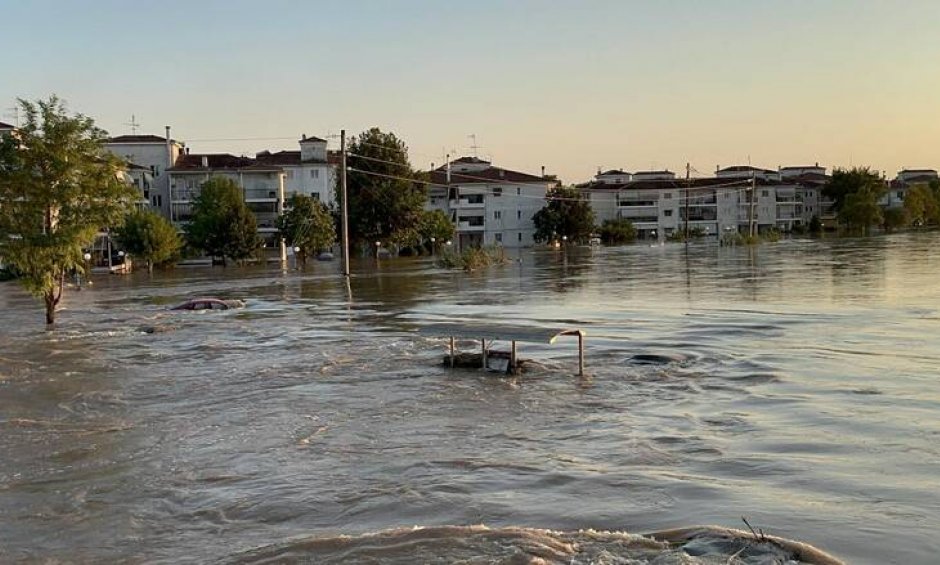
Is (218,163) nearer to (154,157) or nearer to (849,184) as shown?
(154,157)

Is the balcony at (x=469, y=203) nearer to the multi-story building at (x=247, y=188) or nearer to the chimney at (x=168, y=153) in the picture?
the multi-story building at (x=247, y=188)

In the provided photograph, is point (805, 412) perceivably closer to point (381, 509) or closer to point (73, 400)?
point (381, 509)

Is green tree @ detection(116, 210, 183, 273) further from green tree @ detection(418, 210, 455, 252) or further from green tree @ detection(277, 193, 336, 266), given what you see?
green tree @ detection(418, 210, 455, 252)

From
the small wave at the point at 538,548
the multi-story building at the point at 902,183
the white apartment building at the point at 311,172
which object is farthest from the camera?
the multi-story building at the point at 902,183

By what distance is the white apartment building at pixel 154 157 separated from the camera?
302 feet

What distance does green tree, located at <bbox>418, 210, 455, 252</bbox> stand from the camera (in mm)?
89812

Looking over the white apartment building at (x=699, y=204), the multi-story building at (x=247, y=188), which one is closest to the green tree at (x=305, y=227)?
the multi-story building at (x=247, y=188)

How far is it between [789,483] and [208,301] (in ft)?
89.4

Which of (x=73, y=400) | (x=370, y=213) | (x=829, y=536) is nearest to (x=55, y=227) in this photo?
(x=73, y=400)

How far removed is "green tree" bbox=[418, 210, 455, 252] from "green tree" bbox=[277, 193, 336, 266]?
1167 cm

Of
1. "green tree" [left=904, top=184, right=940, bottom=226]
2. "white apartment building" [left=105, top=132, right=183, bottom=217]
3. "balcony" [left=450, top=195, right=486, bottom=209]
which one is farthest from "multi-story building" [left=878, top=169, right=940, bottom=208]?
"white apartment building" [left=105, top=132, right=183, bottom=217]

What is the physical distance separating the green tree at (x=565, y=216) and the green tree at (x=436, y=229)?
15.7 meters

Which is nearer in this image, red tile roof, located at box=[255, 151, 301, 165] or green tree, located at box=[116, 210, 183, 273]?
green tree, located at box=[116, 210, 183, 273]

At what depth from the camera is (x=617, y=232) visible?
12019cm
